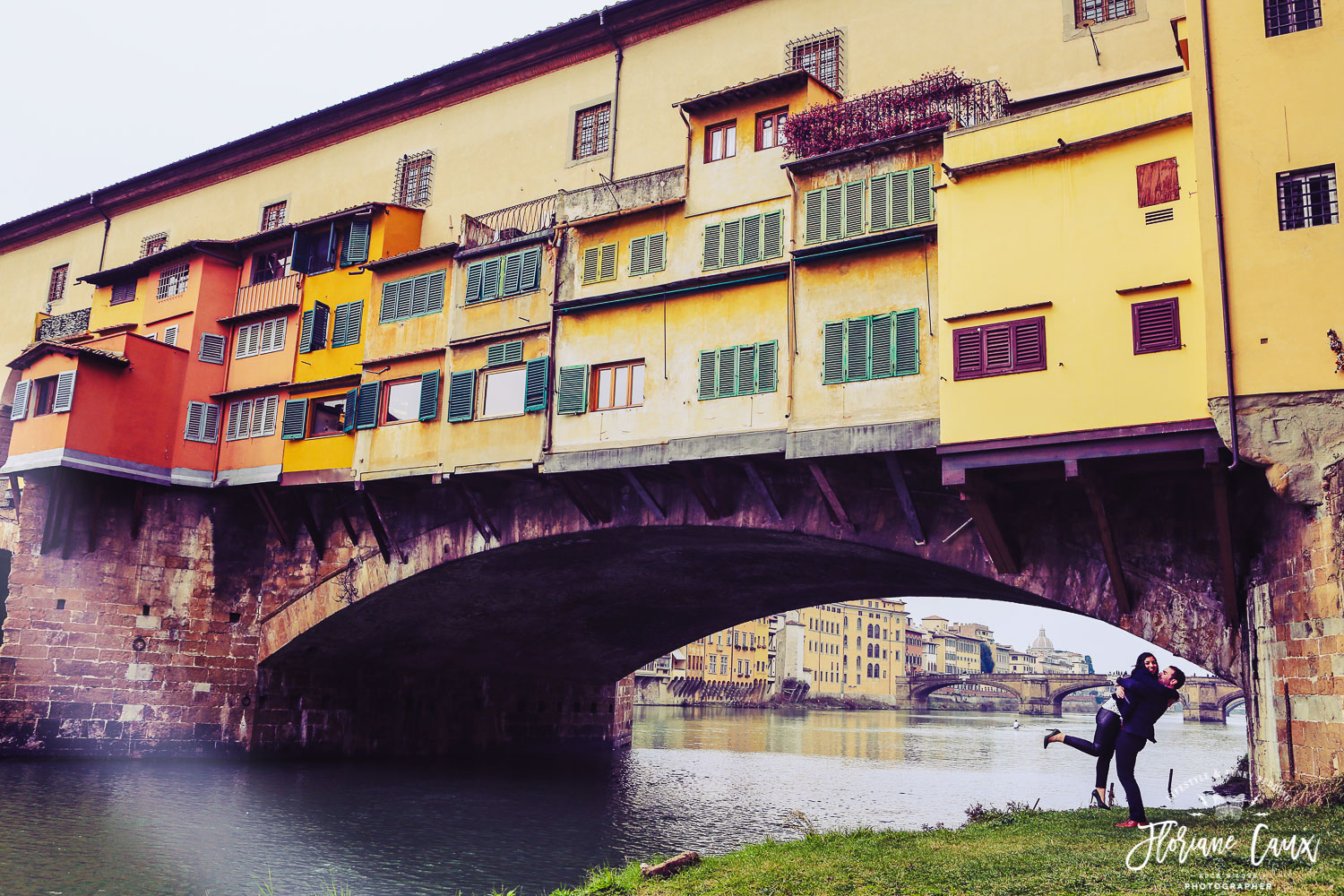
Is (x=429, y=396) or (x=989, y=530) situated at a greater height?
(x=429, y=396)

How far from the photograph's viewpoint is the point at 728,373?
20.7 m

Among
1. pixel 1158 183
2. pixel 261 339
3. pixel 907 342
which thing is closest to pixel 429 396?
pixel 261 339

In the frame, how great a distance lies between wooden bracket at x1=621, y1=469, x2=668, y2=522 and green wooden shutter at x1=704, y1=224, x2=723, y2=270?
4594 millimetres

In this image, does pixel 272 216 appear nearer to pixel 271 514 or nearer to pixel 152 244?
pixel 152 244

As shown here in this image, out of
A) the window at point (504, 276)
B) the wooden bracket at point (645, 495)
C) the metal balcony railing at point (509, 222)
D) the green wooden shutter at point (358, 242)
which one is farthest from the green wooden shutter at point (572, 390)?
the green wooden shutter at point (358, 242)

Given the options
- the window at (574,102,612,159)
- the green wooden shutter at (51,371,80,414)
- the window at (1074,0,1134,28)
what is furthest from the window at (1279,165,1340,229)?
the green wooden shutter at (51,371,80,414)

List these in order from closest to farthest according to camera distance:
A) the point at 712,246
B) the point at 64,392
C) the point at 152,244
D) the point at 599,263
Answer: the point at 712,246 < the point at 599,263 < the point at 64,392 < the point at 152,244

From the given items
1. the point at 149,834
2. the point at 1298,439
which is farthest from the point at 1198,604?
the point at 149,834

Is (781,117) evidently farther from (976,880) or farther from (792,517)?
(976,880)

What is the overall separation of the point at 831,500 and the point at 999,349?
4.34 meters

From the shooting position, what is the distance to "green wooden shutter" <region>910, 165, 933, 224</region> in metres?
18.8

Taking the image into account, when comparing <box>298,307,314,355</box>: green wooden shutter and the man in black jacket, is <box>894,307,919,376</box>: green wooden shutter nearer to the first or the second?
the man in black jacket

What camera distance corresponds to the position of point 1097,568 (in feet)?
57.4

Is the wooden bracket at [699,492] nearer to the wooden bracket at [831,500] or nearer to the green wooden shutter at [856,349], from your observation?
the wooden bracket at [831,500]
